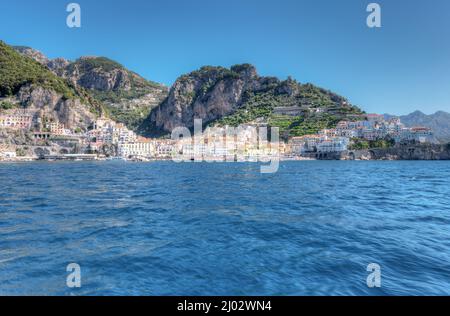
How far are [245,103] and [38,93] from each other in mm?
83706

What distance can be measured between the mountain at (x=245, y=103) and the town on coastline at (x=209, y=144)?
13.0 meters

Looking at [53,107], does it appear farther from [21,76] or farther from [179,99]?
[179,99]

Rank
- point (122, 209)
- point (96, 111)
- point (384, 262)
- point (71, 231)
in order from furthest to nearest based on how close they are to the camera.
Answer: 1. point (96, 111)
2. point (122, 209)
3. point (71, 231)
4. point (384, 262)

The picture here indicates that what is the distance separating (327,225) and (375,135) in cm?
9710

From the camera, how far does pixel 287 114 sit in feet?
398

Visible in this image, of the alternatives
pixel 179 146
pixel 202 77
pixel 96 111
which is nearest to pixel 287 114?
pixel 179 146

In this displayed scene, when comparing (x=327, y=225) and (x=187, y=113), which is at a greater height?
(x=187, y=113)

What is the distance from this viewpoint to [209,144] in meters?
91.8

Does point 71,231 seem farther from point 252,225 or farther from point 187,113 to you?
point 187,113

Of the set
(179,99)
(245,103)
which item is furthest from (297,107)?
(179,99)

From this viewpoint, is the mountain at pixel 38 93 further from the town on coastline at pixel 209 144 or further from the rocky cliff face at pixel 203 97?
the rocky cliff face at pixel 203 97

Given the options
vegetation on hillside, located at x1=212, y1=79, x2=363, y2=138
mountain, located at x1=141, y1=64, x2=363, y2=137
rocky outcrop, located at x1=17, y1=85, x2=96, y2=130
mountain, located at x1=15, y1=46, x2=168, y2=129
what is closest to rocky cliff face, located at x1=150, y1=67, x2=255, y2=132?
mountain, located at x1=141, y1=64, x2=363, y2=137

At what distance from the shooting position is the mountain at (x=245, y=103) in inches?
4493

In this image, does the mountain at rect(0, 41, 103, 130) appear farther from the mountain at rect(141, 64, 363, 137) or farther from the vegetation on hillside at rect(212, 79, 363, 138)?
the vegetation on hillside at rect(212, 79, 363, 138)
